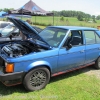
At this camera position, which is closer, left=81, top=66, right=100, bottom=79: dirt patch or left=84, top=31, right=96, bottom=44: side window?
left=84, top=31, right=96, bottom=44: side window

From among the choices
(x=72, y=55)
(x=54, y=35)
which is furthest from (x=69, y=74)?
(x=54, y=35)

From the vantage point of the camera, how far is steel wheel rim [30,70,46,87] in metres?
3.68

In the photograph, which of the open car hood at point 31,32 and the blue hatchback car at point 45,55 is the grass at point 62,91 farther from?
the open car hood at point 31,32

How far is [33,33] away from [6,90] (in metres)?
1.67

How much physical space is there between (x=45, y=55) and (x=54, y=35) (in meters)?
1.12

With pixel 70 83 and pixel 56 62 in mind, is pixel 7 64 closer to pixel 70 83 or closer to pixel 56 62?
pixel 56 62

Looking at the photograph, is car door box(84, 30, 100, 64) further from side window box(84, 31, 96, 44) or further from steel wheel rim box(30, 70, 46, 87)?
steel wheel rim box(30, 70, 46, 87)

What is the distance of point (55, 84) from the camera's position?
4.24m

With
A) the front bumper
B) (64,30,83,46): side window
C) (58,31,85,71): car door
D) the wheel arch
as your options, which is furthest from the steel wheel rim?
(64,30,83,46): side window

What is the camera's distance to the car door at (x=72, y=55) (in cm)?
409

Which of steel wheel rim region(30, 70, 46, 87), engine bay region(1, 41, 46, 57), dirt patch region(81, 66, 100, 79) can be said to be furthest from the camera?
dirt patch region(81, 66, 100, 79)

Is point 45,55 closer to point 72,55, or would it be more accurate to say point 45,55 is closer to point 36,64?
point 36,64

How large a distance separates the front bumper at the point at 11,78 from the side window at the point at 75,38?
5.28 feet

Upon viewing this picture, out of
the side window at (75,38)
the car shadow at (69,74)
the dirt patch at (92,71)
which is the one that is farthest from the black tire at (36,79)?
the dirt patch at (92,71)
